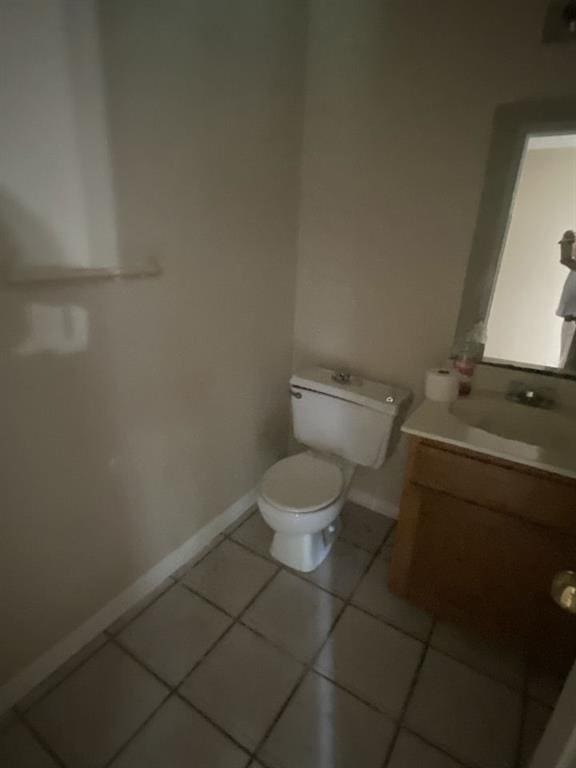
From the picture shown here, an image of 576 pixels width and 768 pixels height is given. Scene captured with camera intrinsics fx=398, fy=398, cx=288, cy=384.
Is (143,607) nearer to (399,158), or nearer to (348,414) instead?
(348,414)

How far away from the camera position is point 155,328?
1.29 meters

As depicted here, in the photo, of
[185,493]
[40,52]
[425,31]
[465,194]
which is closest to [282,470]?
[185,493]

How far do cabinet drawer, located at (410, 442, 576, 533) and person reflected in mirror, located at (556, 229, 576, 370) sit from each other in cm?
57

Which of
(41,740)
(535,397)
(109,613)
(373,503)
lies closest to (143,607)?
(109,613)

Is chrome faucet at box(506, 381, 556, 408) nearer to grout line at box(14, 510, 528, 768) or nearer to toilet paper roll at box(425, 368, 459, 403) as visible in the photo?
toilet paper roll at box(425, 368, 459, 403)

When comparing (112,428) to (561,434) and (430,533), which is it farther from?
(561,434)

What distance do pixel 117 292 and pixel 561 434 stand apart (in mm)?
1498

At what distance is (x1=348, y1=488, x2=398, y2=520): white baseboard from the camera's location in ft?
6.58

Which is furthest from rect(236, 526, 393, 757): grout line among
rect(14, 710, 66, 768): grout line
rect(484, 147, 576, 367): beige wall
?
rect(484, 147, 576, 367): beige wall

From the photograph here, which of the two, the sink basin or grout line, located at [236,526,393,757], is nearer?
grout line, located at [236,526,393,757]

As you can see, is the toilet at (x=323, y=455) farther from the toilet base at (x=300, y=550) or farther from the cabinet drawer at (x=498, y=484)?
the cabinet drawer at (x=498, y=484)

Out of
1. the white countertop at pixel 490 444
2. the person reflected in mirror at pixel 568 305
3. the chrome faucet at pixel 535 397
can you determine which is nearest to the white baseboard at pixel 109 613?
the white countertop at pixel 490 444

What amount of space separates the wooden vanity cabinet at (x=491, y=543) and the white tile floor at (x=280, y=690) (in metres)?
0.16

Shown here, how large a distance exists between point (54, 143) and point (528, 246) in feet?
4.86
